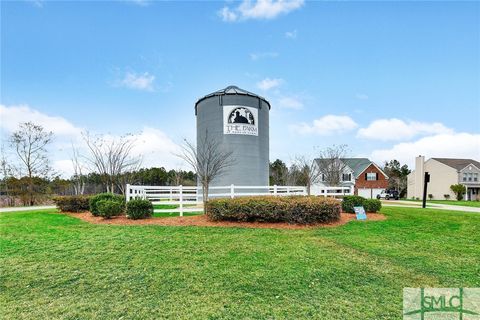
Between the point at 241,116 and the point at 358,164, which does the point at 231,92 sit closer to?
the point at 241,116

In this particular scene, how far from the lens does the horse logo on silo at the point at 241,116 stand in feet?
52.7

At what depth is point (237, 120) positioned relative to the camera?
1609 centimetres

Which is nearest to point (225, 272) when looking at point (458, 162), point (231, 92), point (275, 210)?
point (275, 210)

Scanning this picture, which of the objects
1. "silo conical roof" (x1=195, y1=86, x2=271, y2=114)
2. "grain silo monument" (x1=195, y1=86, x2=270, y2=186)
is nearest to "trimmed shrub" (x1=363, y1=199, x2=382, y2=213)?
"grain silo monument" (x1=195, y1=86, x2=270, y2=186)

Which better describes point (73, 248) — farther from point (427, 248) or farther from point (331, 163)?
point (331, 163)

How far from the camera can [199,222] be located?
8391 mm

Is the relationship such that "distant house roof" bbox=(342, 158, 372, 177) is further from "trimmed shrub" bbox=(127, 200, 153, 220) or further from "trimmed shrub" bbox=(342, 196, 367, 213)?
"trimmed shrub" bbox=(127, 200, 153, 220)

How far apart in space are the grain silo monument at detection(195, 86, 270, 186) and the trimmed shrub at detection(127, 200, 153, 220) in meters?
7.32

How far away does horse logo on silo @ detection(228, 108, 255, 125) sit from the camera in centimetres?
1606

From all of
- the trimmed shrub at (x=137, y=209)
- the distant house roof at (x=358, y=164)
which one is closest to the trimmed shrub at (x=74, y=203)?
the trimmed shrub at (x=137, y=209)

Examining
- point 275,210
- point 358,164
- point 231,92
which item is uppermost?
point 231,92

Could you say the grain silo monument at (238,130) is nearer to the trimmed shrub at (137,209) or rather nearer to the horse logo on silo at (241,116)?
the horse logo on silo at (241,116)

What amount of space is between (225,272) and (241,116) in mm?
12761

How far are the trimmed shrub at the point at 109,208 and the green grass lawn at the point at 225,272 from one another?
209cm
